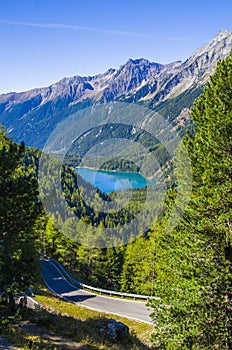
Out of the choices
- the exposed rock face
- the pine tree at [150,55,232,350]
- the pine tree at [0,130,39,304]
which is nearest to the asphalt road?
the exposed rock face

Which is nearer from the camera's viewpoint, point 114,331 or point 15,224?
point 15,224

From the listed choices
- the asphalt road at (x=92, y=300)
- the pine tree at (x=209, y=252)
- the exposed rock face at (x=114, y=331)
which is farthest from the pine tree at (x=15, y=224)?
the asphalt road at (x=92, y=300)

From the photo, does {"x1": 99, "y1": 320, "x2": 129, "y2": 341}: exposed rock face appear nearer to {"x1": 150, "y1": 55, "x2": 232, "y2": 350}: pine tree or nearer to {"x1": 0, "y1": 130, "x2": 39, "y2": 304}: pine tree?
{"x1": 150, "y1": 55, "x2": 232, "y2": 350}: pine tree

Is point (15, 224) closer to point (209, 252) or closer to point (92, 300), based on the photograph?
point (209, 252)

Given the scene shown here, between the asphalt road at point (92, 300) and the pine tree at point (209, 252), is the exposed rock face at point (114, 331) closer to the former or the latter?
the pine tree at point (209, 252)

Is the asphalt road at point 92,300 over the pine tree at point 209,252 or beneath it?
beneath

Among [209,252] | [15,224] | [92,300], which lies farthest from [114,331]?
[92,300]

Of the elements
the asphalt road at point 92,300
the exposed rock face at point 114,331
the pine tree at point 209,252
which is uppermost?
the pine tree at point 209,252
